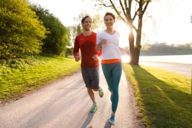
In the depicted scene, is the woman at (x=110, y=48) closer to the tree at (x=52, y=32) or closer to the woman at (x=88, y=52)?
the woman at (x=88, y=52)

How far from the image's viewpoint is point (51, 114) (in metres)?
8.08

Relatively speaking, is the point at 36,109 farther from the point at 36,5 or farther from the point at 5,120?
the point at 36,5

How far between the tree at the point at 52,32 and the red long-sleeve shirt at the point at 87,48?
24.6 metres

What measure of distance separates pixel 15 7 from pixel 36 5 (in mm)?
13036

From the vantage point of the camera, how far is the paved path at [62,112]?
7.14 meters

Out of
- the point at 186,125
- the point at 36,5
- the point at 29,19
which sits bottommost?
the point at 186,125

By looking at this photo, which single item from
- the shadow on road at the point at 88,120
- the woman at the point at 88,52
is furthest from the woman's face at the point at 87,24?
the shadow on road at the point at 88,120

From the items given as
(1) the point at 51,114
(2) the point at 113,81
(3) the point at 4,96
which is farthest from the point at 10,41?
(2) the point at 113,81

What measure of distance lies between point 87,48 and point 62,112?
1816mm

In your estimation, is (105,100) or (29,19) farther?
(29,19)

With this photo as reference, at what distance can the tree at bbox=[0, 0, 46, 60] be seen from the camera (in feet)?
62.6

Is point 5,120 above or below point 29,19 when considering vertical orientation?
below

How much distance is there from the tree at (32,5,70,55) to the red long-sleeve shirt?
24635 mm

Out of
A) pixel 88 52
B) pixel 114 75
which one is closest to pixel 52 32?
pixel 88 52
